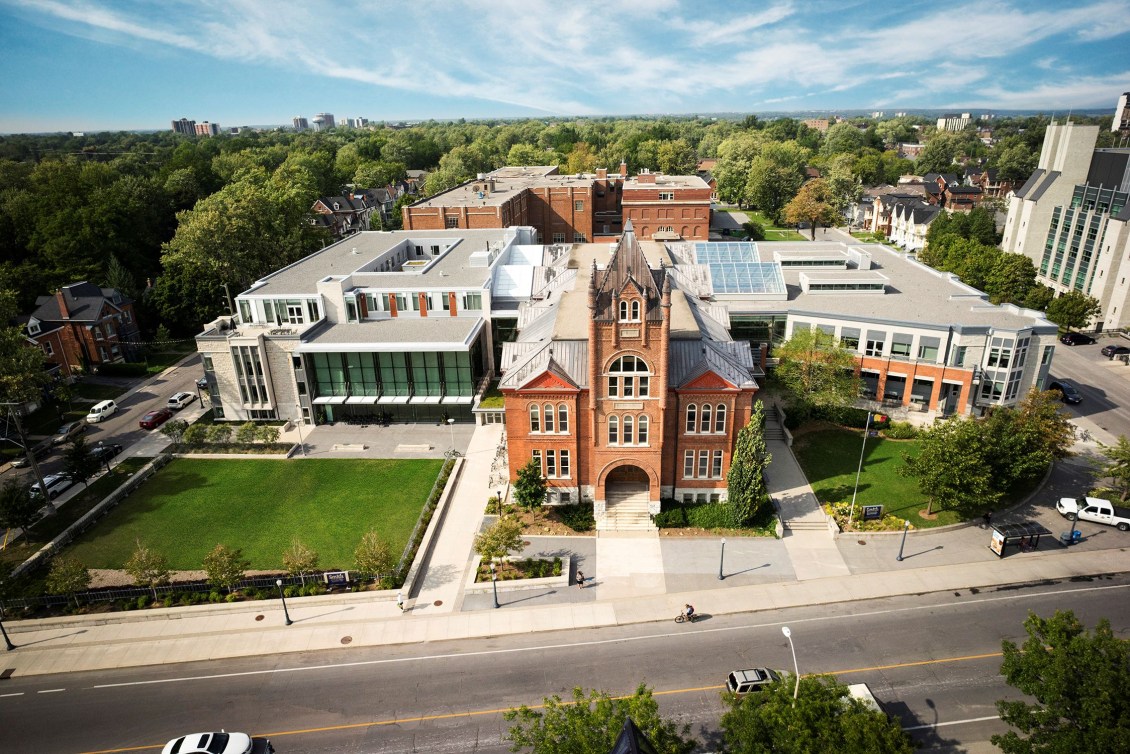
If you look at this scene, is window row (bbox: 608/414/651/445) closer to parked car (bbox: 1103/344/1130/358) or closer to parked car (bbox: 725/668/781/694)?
parked car (bbox: 725/668/781/694)

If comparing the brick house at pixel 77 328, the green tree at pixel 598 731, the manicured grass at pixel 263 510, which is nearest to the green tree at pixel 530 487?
the manicured grass at pixel 263 510

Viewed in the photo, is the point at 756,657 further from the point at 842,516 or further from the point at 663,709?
the point at 842,516

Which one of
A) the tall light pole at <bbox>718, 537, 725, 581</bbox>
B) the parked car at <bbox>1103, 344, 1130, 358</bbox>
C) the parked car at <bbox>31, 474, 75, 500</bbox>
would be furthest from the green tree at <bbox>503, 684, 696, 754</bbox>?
the parked car at <bbox>1103, 344, 1130, 358</bbox>

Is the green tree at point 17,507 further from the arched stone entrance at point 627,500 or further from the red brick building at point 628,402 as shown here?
the arched stone entrance at point 627,500

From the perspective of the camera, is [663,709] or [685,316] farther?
[685,316]

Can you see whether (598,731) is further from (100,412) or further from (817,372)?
(100,412)

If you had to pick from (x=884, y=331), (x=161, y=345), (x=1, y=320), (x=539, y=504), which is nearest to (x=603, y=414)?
(x=539, y=504)

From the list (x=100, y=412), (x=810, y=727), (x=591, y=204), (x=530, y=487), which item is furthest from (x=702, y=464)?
(x=591, y=204)
